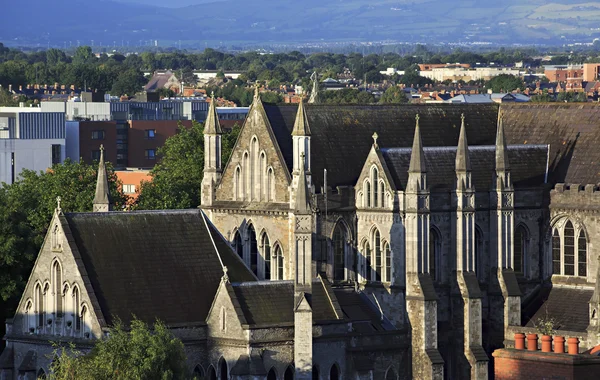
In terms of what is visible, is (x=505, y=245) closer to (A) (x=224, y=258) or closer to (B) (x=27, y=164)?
(A) (x=224, y=258)

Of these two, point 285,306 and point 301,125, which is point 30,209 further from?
point 285,306

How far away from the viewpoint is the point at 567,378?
231 feet

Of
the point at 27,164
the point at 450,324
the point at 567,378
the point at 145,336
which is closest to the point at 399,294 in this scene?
the point at 450,324

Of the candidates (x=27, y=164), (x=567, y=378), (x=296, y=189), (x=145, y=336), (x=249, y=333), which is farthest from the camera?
(x=27, y=164)

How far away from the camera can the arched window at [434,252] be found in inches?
4080

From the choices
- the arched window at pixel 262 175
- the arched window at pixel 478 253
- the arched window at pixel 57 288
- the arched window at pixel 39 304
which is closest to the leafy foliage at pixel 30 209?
the arched window at pixel 39 304

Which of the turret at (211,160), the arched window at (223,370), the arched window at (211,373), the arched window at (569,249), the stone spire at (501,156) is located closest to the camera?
the arched window at (223,370)

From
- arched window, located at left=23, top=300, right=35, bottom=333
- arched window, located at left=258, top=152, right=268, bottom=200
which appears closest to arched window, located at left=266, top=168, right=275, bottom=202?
arched window, located at left=258, top=152, right=268, bottom=200

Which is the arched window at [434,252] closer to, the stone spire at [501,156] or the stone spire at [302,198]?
the stone spire at [501,156]

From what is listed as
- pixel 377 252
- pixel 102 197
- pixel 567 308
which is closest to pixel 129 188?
pixel 102 197

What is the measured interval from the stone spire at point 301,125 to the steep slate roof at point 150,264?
22.5ft

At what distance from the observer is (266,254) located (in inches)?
4094

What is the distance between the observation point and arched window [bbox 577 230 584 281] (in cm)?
10581

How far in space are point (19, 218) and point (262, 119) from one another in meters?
14.4
